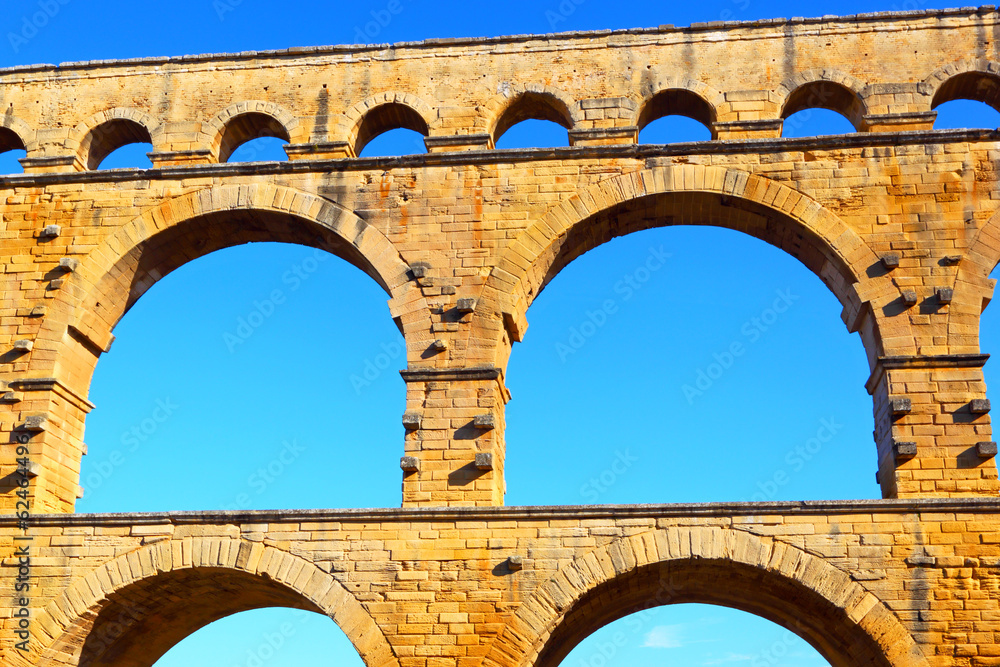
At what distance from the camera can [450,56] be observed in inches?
564

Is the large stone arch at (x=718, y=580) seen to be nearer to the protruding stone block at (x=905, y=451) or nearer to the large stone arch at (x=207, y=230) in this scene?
the protruding stone block at (x=905, y=451)

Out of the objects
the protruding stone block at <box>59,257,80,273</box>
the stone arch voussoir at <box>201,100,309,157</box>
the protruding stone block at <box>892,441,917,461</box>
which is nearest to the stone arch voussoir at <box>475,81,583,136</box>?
the stone arch voussoir at <box>201,100,309,157</box>

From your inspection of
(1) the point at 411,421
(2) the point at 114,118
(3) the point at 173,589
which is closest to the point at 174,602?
(3) the point at 173,589

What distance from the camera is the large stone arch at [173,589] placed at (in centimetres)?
1161

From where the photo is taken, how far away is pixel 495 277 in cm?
1299

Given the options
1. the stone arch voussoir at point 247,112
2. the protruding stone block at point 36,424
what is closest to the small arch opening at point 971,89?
the stone arch voussoir at point 247,112

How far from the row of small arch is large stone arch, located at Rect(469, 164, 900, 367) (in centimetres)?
93

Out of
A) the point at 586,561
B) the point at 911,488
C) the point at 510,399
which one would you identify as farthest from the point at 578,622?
the point at 911,488

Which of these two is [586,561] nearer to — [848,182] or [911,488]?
[911,488]

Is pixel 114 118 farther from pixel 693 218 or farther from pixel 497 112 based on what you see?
pixel 693 218

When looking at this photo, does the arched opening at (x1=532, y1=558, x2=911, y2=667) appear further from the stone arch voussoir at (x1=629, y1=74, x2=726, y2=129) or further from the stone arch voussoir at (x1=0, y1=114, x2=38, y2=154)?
the stone arch voussoir at (x1=0, y1=114, x2=38, y2=154)

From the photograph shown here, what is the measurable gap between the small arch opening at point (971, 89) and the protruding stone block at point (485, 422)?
21.5 feet

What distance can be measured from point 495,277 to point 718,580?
4.18 m

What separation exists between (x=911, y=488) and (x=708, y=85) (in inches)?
212
